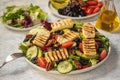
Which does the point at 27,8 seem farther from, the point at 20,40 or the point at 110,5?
the point at 110,5

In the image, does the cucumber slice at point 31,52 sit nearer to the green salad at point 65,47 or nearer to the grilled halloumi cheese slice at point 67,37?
the green salad at point 65,47

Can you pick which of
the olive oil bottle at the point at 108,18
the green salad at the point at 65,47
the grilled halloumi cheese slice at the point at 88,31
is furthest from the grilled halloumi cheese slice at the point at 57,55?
the olive oil bottle at the point at 108,18

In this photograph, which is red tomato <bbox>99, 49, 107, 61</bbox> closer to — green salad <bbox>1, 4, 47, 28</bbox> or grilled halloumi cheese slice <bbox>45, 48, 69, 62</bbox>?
grilled halloumi cheese slice <bbox>45, 48, 69, 62</bbox>

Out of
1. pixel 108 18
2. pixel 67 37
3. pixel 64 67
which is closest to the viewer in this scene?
pixel 64 67

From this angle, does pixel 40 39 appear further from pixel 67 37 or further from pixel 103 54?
pixel 103 54

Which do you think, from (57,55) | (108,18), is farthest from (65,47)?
(108,18)

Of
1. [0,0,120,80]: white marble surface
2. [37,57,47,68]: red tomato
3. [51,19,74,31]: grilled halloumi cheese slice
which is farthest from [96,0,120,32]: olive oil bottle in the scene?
[37,57,47,68]: red tomato

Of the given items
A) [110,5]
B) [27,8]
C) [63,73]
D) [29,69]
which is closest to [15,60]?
[29,69]
